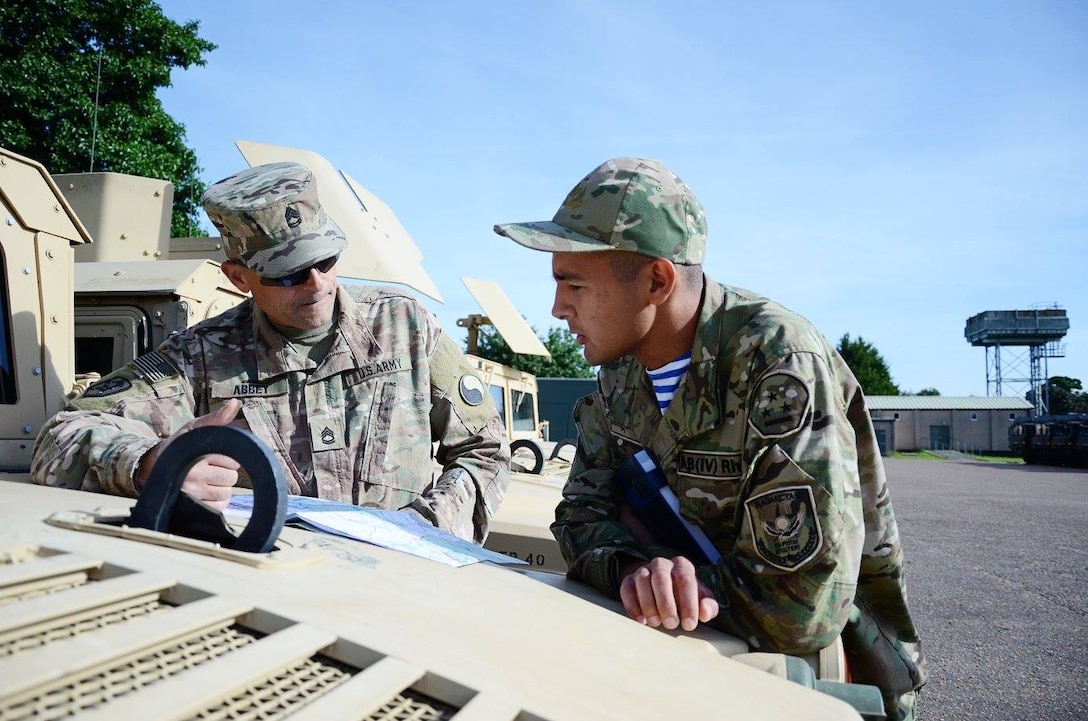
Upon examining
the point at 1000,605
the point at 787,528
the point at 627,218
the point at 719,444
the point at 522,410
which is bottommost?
the point at 1000,605

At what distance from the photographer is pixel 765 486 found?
1679mm

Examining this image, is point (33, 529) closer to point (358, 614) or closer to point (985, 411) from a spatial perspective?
point (358, 614)

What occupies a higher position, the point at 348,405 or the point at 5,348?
the point at 5,348

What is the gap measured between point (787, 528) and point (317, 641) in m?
0.91

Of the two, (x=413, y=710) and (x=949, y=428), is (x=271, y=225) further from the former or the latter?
(x=949, y=428)

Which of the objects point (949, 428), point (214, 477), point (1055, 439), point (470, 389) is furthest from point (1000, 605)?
point (949, 428)

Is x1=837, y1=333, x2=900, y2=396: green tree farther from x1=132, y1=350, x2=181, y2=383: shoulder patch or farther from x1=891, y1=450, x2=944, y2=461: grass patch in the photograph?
x1=132, y1=350, x2=181, y2=383: shoulder patch

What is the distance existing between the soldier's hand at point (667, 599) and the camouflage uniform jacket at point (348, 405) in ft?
3.26

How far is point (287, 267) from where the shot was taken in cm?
251

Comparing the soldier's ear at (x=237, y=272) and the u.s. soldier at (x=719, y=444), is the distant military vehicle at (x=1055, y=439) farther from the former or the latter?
the soldier's ear at (x=237, y=272)

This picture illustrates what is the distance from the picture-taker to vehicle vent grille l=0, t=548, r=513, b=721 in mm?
815

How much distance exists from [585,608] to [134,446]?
3.72ft

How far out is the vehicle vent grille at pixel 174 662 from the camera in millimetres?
815

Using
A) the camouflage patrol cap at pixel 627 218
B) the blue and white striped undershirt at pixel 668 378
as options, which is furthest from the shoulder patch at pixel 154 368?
the blue and white striped undershirt at pixel 668 378
